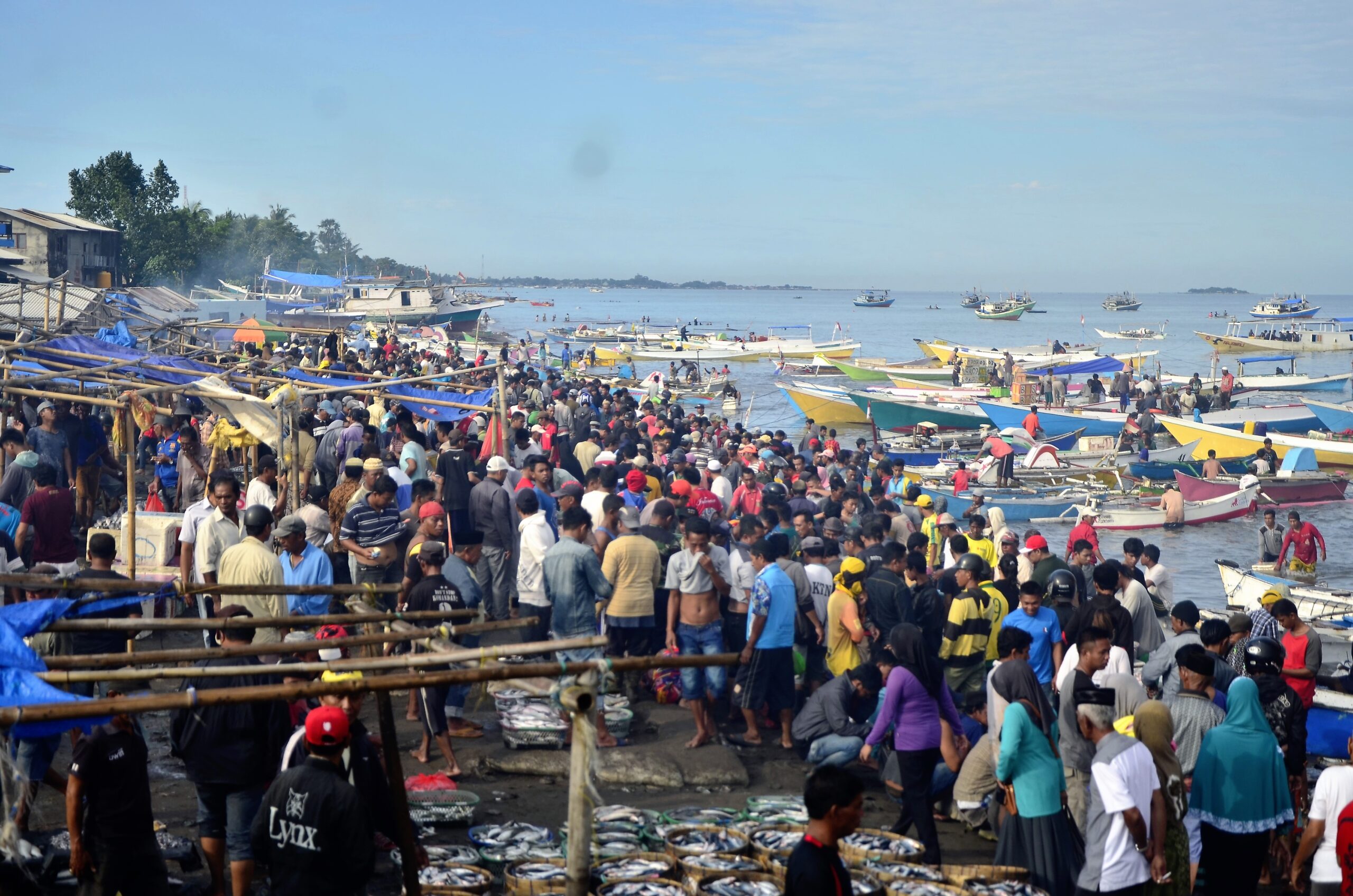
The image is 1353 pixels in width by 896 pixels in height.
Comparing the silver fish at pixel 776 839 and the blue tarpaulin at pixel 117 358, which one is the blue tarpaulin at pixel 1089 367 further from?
the silver fish at pixel 776 839

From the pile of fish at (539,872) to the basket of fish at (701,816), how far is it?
3.29 ft

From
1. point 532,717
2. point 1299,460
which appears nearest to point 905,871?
point 532,717

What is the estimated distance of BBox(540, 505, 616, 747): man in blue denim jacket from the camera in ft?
28.0

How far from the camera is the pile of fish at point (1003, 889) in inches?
232

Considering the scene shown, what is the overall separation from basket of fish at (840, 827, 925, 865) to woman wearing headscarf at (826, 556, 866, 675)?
1.87 meters

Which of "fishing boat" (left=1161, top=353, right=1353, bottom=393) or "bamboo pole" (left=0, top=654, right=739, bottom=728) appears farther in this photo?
"fishing boat" (left=1161, top=353, right=1353, bottom=393)

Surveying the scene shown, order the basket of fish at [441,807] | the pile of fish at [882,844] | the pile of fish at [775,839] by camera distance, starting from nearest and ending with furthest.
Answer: the pile of fish at [775,839]
the pile of fish at [882,844]
the basket of fish at [441,807]

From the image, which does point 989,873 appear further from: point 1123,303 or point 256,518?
point 1123,303

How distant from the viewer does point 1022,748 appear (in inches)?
232

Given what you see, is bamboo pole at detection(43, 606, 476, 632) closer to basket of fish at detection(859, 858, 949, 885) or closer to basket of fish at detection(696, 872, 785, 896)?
basket of fish at detection(696, 872, 785, 896)

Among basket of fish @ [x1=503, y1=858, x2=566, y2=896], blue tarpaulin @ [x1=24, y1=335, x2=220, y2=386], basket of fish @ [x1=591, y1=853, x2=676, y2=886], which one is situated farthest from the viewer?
blue tarpaulin @ [x1=24, y1=335, x2=220, y2=386]

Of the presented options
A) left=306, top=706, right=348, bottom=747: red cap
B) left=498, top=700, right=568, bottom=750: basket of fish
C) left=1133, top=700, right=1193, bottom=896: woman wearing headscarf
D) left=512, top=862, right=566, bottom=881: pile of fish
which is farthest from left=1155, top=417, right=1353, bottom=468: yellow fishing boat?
left=306, top=706, right=348, bottom=747: red cap

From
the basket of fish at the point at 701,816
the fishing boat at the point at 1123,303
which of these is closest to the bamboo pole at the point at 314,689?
the basket of fish at the point at 701,816

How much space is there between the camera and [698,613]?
876 cm
